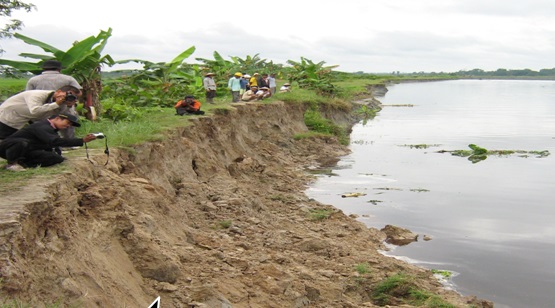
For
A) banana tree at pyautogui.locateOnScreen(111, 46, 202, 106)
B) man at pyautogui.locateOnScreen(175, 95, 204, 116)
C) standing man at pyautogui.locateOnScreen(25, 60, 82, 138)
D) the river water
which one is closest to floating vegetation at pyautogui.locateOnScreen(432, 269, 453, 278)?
the river water

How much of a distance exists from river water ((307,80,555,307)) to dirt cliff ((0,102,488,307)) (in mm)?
1032

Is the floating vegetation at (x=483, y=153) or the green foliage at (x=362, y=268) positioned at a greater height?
the green foliage at (x=362, y=268)

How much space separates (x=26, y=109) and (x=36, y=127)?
0.67 m

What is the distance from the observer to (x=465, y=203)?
15016mm

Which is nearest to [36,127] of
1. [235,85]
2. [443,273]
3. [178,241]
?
[178,241]

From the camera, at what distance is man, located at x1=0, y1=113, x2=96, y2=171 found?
6.88 metres

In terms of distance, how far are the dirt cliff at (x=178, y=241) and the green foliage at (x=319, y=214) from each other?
0.8 inches

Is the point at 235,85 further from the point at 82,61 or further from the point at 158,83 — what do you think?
the point at 82,61

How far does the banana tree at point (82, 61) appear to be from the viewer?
11.0 metres

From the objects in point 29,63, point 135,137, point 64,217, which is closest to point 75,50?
point 29,63

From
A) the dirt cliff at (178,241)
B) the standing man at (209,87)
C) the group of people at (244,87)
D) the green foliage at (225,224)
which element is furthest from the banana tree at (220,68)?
the green foliage at (225,224)

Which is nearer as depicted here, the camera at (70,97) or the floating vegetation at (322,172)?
the camera at (70,97)

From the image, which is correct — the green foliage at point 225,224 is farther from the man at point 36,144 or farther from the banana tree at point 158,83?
the banana tree at point 158,83

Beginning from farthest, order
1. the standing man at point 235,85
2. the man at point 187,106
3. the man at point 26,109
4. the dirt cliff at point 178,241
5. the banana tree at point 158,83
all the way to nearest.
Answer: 1. the standing man at point 235,85
2. the banana tree at point 158,83
3. the man at point 187,106
4. the man at point 26,109
5. the dirt cliff at point 178,241
